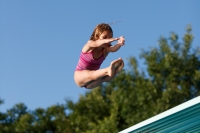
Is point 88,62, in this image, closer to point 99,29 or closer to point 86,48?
point 86,48

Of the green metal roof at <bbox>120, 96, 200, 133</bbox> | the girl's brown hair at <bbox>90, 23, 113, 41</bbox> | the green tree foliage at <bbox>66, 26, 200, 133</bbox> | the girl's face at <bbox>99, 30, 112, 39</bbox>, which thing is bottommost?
the green metal roof at <bbox>120, 96, 200, 133</bbox>

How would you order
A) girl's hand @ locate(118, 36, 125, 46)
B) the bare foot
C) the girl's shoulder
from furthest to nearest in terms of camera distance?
the girl's shoulder < the bare foot < girl's hand @ locate(118, 36, 125, 46)

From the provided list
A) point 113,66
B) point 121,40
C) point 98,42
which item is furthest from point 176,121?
point 121,40

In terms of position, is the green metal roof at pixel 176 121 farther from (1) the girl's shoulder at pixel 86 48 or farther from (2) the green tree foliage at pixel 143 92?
(2) the green tree foliage at pixel 143 92

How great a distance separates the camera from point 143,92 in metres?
23.2

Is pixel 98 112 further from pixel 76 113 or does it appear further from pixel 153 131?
pixel 153 131

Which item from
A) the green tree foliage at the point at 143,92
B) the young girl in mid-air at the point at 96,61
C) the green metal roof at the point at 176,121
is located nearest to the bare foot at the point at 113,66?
the young girl in mid-air at the point at 96,61

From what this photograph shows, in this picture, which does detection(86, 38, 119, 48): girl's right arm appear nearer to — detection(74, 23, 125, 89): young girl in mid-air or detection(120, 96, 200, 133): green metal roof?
detection(74, 23, 125, 89): young girl in mid-air

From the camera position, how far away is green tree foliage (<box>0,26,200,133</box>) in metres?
22.7

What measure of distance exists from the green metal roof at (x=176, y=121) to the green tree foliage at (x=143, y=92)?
13.2m

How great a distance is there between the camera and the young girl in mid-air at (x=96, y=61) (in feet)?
22.9

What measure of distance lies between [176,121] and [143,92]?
15.0 metres

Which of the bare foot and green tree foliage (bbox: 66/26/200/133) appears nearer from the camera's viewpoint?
the bare foot

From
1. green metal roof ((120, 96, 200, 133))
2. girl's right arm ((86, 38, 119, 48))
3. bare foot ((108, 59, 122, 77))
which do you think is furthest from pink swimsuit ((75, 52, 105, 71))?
green metal roof ((120, 96, 200, 133))
